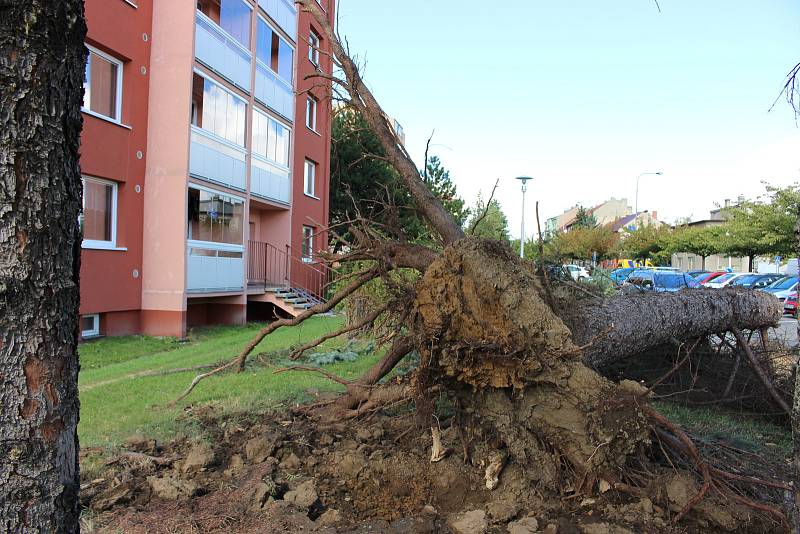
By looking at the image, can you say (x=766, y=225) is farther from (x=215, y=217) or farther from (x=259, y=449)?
(x=259, y=449)

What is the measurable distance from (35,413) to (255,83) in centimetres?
1626

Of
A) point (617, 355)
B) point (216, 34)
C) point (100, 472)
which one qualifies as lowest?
point (100, 472)

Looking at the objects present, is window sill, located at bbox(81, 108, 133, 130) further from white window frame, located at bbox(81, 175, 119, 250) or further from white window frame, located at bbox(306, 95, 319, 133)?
white window frame, located at bbox(306, 95, 319, 133)

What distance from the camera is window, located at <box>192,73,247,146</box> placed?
1373 centimetres

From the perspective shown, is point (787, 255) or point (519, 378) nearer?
point (519, 378)

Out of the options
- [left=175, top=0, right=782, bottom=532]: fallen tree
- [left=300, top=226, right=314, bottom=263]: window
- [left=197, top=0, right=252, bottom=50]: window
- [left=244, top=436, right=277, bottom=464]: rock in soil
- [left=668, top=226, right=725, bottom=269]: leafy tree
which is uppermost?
[left=197, top=0, right=252, bottom=50]: window

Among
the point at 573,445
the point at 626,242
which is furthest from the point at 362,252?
the point at 626,242

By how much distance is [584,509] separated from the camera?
2.93 meters

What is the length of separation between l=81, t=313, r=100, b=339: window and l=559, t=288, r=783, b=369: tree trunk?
1084cm

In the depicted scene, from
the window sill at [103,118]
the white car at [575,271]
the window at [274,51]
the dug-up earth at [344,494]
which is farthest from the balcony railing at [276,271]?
the dug-up earth at [344,494]

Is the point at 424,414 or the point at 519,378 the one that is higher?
the point at 519,378

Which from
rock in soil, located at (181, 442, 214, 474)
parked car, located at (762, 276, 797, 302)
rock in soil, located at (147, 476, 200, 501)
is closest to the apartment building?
rock in soil, located at (181, 442, 214, 474)

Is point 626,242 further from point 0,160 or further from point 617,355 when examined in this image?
point 0,160

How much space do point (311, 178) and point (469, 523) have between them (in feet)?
64.9
